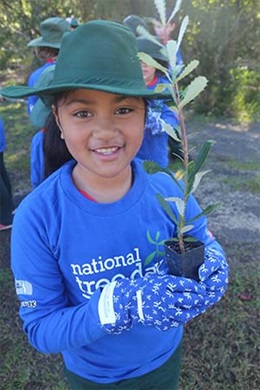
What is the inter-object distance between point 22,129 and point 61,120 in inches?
254

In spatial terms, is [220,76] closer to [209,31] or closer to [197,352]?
[209,31]

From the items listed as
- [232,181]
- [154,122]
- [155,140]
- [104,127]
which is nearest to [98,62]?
[104,127]

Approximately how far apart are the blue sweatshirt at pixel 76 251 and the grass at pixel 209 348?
1.20 metres

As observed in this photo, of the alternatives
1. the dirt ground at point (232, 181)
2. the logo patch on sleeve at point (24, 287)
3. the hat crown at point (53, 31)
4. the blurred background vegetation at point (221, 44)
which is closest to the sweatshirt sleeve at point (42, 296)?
the logo patch on sleeve at point (24, 287)

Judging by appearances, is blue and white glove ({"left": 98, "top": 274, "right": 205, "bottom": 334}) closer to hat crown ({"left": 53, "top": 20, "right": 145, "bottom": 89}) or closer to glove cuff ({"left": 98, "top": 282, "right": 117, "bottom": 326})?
glove cuff ({"left": 98, "top": 282, "right": 117, "bottom": 326})

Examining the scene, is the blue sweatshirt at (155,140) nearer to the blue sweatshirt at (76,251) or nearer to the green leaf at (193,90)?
the blue sweatshirt at (76,251)

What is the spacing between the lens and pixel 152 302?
1053 millimetres

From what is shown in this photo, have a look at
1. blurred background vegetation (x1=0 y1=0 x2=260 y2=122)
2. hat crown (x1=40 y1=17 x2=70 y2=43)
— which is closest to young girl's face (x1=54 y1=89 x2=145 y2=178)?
→ hat crown (x1=40 y1=17 x2=70 y2=43)

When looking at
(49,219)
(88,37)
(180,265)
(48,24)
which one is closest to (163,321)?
(180,265)

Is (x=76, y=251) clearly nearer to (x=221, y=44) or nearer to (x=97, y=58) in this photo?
(x=97, y=58)

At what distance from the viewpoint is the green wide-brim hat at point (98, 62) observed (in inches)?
39.3

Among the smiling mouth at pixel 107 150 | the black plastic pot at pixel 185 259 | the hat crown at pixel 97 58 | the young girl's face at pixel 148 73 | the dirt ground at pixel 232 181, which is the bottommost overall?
the dirt ground at pixel 232 181

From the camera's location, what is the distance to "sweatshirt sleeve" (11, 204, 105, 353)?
3.71ft

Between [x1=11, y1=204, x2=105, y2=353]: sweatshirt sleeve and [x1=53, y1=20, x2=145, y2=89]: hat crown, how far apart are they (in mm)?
407
